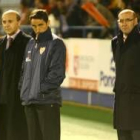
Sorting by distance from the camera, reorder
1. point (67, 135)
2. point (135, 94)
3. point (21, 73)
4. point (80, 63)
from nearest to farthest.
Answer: point (135, 94)
point (21, 73)
point (67, 135)
point (80, 63)

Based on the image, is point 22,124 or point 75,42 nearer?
point 22,124

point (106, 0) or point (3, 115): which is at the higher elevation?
point (106, 0)

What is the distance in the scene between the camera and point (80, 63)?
498 inches

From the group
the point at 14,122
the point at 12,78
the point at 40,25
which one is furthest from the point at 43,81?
the point at 14,122

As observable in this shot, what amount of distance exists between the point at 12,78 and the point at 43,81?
29.7 inches

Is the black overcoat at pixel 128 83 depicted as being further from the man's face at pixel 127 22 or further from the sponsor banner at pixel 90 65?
the sponsor banner at pixel 90 65

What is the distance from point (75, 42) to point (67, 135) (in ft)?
14.0

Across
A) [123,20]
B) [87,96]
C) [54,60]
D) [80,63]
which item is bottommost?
[87,96]

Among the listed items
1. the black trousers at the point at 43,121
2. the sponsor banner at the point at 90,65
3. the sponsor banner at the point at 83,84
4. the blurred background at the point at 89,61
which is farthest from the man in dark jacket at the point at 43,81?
the sponsor banner at the point at 83,84

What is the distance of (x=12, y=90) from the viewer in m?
6.64

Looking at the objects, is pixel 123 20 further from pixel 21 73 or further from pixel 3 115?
pixel 3 115

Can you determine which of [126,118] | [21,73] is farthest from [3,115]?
[126,118]

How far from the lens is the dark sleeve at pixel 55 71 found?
5.95 meters

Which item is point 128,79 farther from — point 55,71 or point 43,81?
point 43,81
